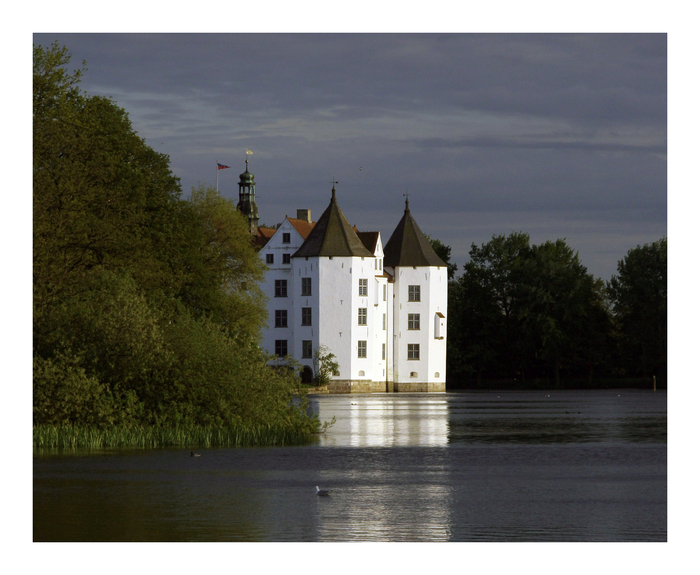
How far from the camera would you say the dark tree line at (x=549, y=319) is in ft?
252

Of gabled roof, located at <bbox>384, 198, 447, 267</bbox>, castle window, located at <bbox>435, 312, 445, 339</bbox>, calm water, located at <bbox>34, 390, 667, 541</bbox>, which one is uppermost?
gabled roof, located at <bbox>384, 198, 447, 267</bbox>

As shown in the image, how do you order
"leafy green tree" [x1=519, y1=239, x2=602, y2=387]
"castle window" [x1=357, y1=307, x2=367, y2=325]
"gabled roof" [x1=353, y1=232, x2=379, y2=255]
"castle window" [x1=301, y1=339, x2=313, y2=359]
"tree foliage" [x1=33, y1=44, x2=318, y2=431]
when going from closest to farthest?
1. "tree foliage" [x1=33, y1=44, x2=318, y2=431]
2. "castle window" [x1=357, y1=307, x2=367, y2=325]
3. "castle window" [x1=301, y1=339, x2=313, y2=359]
4. "gabled roof" [x1=353, y1=232, x2=379, y2=255]
5. "leafy green tree" [x1=519, y1=239, x2=602, y2=387]

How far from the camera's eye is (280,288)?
70812 millimetres

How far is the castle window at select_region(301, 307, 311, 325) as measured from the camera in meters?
68.4

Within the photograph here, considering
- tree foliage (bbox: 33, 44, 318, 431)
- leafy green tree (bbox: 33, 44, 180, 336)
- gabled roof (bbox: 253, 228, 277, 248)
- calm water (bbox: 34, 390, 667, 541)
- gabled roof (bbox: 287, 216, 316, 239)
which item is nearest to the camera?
calm water (bbox: 34, 390, 667, 541)

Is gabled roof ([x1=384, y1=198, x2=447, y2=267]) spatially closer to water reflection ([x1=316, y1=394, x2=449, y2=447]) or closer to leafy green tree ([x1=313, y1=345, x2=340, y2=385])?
leafy green tree ([x1=313, y1=345, x2=340, y2=385])

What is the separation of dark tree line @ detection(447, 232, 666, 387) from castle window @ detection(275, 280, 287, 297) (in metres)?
14.4

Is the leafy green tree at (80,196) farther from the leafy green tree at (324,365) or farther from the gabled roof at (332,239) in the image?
the gabled roof at (332,239)

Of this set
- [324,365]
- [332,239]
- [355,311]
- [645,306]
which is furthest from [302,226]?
[645,306]

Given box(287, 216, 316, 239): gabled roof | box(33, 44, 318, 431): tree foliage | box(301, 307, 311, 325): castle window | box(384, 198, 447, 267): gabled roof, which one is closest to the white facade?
box(301, 307, 311, 325): castle window

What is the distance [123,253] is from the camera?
31.3 metres

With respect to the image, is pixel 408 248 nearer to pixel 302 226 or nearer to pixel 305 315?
pixel 302 226
